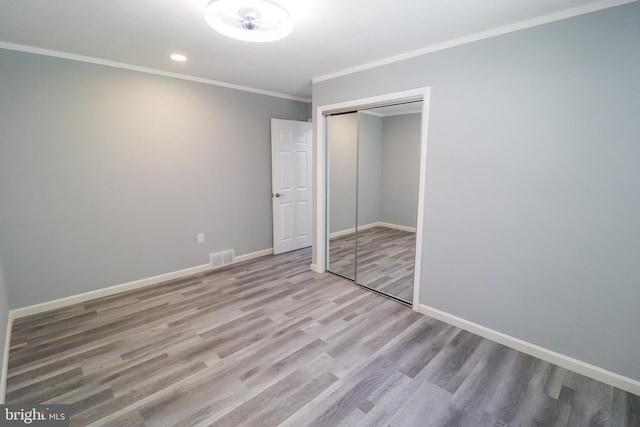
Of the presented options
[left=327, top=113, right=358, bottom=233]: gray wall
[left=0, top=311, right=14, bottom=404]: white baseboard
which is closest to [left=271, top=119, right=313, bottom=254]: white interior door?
[left=327, top=113, right=358, bottom=233]: gray wall

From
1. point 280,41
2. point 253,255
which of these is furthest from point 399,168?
point 280,41

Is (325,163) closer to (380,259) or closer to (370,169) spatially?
(370,169)

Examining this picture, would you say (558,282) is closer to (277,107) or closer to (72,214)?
(277,107)

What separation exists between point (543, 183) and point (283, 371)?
90.7 inches

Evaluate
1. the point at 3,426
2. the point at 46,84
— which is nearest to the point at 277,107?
the point at 46,84

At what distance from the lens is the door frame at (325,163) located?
2658mm

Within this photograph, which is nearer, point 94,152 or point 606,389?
point 606,389

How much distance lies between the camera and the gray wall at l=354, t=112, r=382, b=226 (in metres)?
4.74

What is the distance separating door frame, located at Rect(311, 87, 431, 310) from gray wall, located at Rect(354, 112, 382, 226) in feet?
3.72

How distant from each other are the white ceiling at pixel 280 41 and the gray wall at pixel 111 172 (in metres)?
0.36

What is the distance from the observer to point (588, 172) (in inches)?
75.2

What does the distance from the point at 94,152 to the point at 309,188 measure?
2.87 metres

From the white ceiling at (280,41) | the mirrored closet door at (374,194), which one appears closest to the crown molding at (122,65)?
the white ceiling at (280,41)

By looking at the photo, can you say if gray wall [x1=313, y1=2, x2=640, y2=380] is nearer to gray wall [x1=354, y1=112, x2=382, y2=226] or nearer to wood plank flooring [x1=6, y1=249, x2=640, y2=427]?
wood plank flooring [x1=6, y1=249, x2=640, y2=427]
